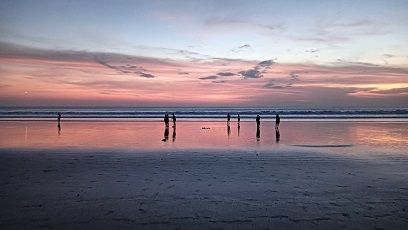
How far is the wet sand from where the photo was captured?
7.12 metres

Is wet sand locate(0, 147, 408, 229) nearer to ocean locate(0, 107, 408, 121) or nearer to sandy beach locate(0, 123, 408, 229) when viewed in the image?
sandy beach locate(0, 123, 408, 229)

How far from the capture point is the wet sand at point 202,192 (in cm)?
712

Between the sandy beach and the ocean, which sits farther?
the ocean

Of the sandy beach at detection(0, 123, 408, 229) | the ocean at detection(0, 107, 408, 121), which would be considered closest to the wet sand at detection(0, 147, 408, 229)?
the sandy beach at detection(0, 123, 408, 229)

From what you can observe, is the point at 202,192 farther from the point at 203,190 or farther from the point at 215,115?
the point at 215,115

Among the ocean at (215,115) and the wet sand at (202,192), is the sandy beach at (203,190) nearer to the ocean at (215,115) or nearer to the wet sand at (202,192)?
the wet sand at (202,192)

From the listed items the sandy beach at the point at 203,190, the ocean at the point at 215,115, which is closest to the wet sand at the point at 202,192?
the sandy beach at the point at 203,190

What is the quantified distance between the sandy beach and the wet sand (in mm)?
25

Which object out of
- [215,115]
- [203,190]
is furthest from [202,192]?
[215,115]

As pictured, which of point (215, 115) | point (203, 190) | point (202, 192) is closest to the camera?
point (202, 192)

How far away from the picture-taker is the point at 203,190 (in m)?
9.71

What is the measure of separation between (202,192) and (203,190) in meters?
0.24

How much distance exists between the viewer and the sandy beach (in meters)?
7.15

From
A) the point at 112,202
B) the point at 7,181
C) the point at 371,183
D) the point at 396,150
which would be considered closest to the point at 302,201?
the point at 371,183
